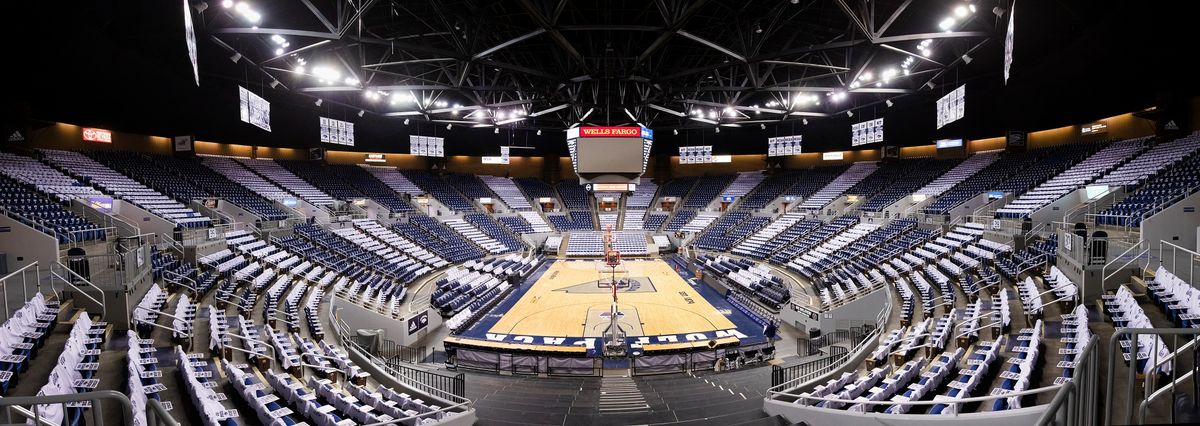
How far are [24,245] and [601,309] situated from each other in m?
16.8

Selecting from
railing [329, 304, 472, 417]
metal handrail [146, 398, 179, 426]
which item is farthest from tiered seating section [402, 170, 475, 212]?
metal handrail [146, 398, 179, 426]

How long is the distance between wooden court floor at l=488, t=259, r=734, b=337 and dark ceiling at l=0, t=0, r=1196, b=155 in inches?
361

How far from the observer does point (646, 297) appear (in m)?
21.8

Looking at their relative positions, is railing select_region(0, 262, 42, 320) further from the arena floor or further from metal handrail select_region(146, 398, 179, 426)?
the arena floor

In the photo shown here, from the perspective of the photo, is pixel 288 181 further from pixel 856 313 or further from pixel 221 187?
pixel 856 313

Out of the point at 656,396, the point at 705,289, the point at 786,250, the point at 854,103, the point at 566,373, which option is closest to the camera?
the point at 656,396

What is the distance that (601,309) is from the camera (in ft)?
64.1

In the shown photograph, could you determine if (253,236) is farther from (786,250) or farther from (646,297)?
(786,250)

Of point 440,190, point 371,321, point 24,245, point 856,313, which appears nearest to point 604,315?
point 371,321

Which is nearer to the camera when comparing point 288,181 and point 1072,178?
point 1072,178

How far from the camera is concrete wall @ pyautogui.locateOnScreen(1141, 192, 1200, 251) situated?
A: 12562 mm

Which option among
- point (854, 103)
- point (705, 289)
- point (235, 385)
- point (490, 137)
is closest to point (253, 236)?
point (235, 385)

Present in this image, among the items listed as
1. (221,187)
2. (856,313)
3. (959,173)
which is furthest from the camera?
(959,173)

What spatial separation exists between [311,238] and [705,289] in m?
18.7
